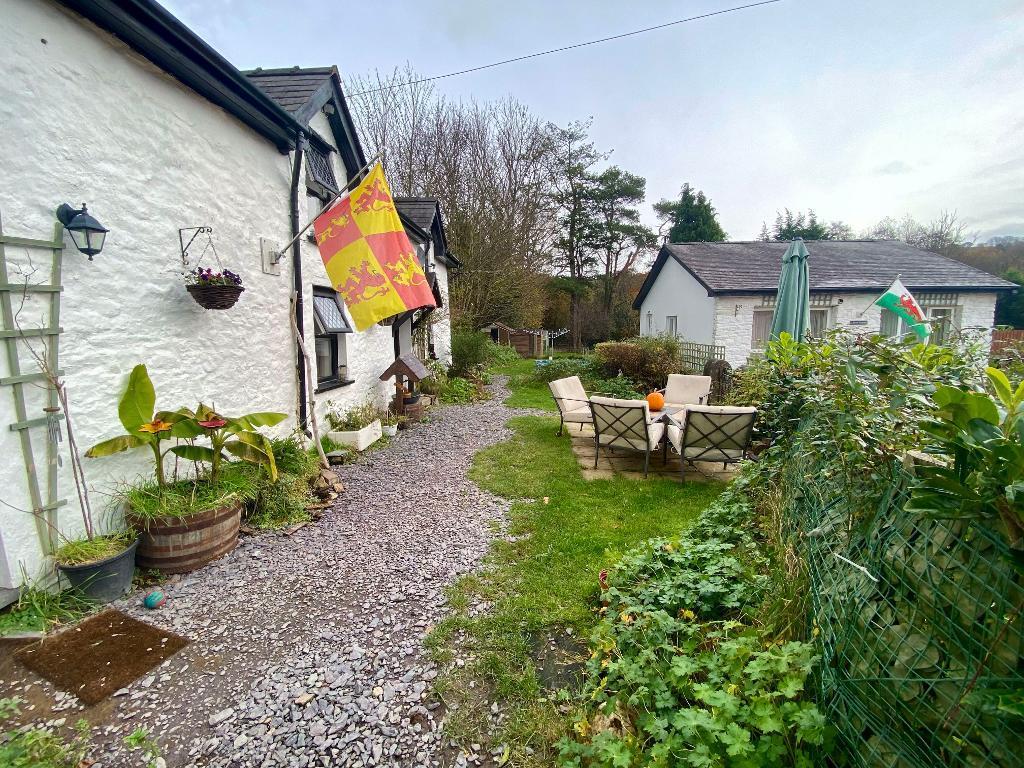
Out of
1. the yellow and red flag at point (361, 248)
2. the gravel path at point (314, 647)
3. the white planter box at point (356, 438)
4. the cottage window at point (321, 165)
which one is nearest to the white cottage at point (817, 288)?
the white planter box at point (356, 438)

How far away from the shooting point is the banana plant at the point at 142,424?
358cm

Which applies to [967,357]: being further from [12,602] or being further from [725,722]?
[12,602]

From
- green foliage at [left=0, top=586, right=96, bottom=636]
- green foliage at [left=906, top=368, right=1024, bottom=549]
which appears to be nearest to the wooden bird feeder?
green foliage at [left=0, top=586, right=96, bottom=636]

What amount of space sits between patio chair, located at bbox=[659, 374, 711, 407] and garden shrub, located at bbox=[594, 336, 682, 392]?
335 cm

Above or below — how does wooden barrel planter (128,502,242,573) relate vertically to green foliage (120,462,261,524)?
below

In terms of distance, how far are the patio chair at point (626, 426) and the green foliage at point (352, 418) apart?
164 inches

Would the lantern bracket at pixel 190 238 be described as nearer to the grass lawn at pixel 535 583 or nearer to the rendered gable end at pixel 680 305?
the grass lawn at pixel 535 583

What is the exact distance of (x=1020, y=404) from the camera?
119cm

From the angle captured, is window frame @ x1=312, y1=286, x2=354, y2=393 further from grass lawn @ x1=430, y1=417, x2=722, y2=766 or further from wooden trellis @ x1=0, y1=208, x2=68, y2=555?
wooden trellis @ x1=0, y1=208, x2=68, y2=555

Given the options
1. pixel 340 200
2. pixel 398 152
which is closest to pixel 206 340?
pixel 340 200

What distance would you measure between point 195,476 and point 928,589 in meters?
5.35

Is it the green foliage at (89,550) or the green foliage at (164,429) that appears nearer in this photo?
the green foliage at (89,550)

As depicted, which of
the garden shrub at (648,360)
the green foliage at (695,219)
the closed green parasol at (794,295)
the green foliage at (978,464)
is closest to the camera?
the green foliage at (978,464)

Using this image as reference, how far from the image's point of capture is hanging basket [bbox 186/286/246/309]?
171 inches
